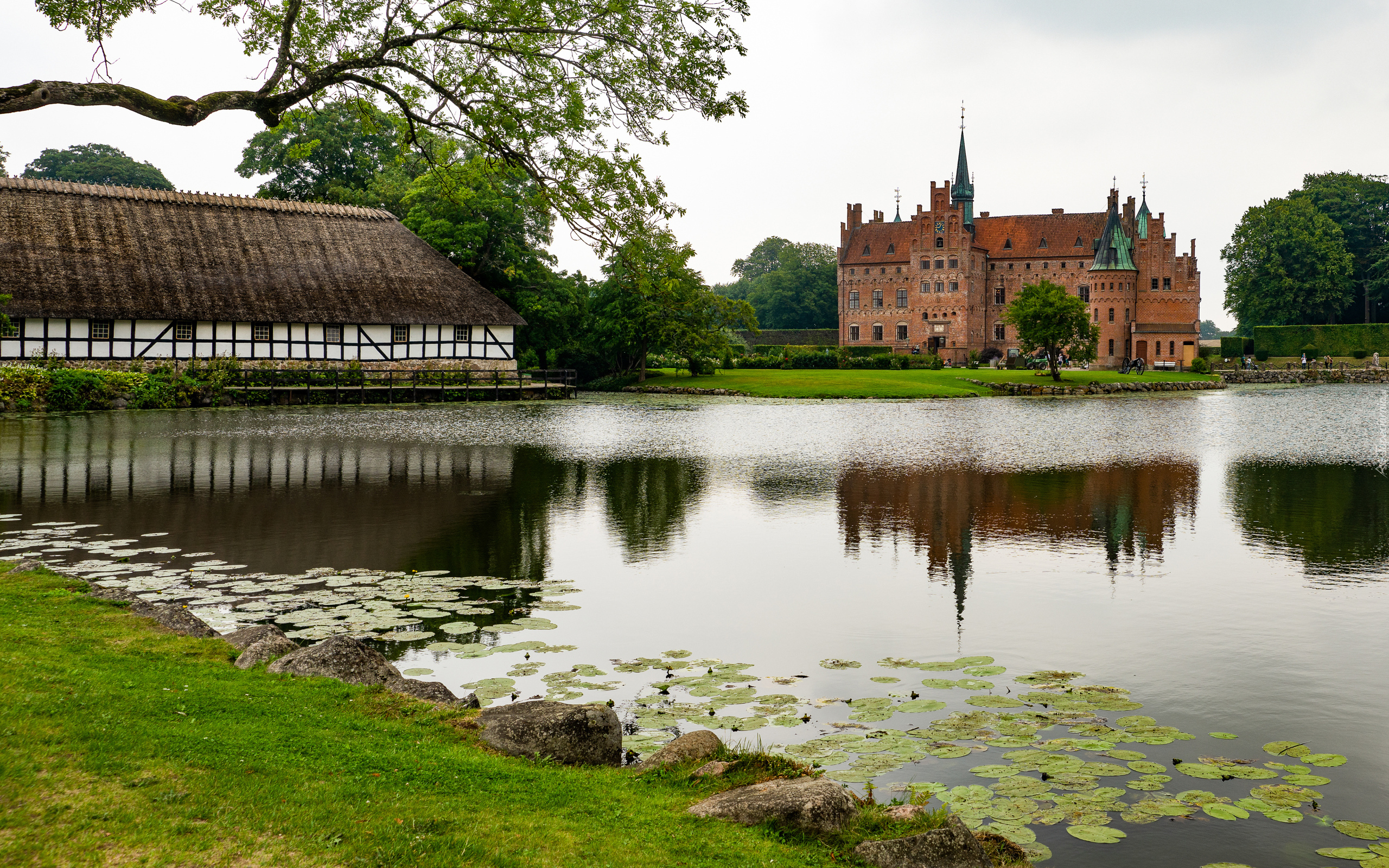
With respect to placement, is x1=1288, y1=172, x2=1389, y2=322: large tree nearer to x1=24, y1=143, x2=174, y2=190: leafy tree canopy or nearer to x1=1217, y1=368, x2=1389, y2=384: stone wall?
x1=1217, y1=368, x2=1389, y2=384: stone wall

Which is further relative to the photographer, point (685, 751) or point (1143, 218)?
point (1143, 218)

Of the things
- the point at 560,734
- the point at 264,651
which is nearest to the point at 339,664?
the point at 264,651

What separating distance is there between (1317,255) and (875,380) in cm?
4852

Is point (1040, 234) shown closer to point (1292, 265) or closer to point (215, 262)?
point (1292, 265)

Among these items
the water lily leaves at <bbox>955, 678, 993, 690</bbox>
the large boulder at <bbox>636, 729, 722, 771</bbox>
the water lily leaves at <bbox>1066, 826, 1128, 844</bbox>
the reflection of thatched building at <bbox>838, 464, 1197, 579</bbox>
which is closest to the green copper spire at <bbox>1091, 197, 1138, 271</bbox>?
the reflection of thatched building at <bbox>838, 464, 1197, 579</bbox>

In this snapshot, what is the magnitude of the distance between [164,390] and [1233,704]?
132 feet

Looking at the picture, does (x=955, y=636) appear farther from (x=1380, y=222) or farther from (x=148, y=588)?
(x=1380, y=222)

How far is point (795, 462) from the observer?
23.2 m

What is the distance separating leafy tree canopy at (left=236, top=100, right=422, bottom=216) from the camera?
60781mm

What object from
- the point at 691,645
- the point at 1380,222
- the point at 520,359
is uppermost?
the point at 1380,222

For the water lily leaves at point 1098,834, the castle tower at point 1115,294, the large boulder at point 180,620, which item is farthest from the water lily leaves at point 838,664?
the castle tower at point 1115,294

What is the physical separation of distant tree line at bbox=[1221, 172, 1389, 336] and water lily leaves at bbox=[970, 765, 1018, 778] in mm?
91453

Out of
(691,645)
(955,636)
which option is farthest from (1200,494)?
(691,645)

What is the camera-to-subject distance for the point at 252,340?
4431 cm
